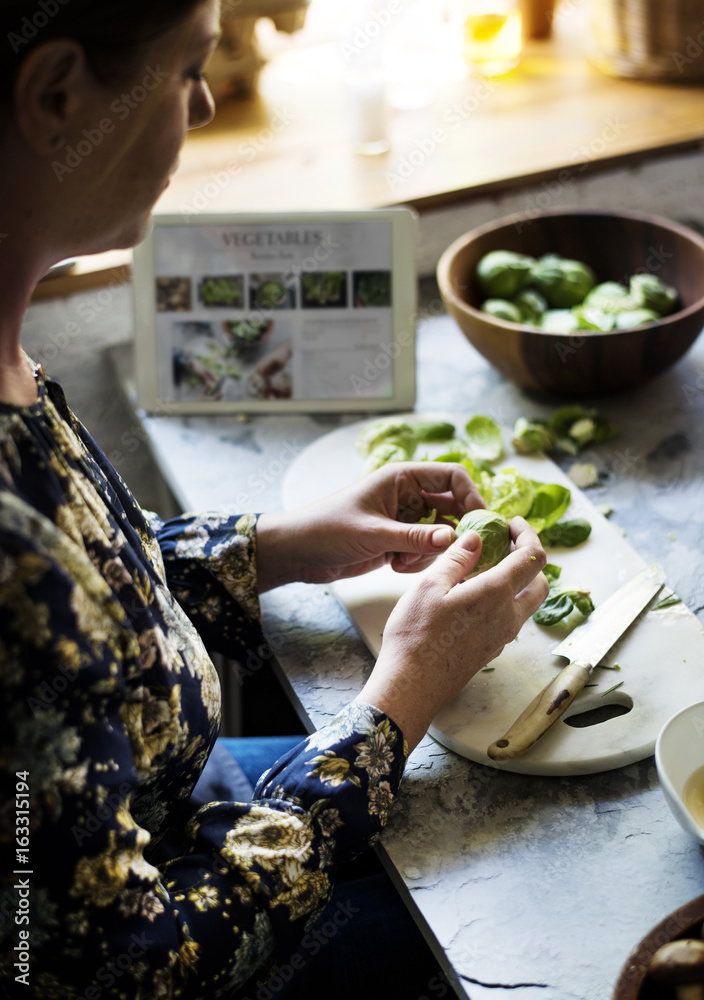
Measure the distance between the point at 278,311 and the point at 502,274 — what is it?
0.37 m

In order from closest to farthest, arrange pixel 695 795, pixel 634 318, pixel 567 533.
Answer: pixel 695 795, pixel 567 533, pixel 634 318

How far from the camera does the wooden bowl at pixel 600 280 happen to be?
1285mm

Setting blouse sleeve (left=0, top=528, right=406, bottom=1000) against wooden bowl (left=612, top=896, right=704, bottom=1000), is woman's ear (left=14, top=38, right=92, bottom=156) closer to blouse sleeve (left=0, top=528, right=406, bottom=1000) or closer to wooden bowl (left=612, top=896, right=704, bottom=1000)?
blouse sleeve (left=0, top=528, right=406, bottom=1000)

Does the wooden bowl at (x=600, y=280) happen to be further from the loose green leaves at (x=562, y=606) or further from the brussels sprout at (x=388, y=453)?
the loose green leaves at (x=562, y=606)

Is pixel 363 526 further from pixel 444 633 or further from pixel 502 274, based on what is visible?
pixel 502 274

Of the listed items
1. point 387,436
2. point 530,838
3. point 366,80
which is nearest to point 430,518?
point 387,436

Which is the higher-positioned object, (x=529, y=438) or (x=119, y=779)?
(x=119, y=779)

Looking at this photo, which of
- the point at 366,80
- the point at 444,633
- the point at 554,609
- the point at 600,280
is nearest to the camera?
the point at 444,633

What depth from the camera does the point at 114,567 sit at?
730 mm

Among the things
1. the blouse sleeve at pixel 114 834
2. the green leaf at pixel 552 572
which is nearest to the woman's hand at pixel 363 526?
the green leaf at pixel 552 572

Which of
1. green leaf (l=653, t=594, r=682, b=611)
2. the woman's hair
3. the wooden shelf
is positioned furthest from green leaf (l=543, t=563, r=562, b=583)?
the wooden shelf

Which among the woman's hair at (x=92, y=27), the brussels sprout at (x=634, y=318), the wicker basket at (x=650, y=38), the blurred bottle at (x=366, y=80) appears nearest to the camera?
the woman's hair at (x=92, y=27)

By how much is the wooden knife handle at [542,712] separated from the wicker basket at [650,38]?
157 centimetres

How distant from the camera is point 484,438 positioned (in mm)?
1312
